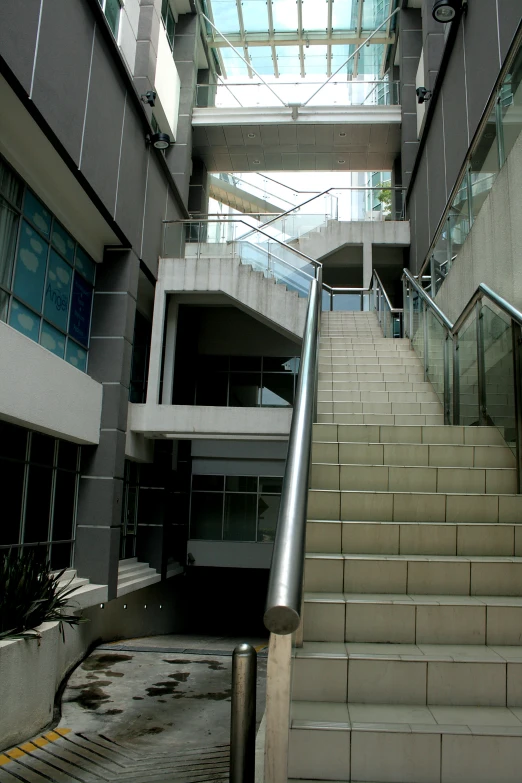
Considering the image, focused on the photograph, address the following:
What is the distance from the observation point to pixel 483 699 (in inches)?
112

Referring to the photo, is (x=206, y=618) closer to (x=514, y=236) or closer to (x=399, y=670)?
(x=514, y=236)

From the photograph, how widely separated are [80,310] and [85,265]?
0.88m

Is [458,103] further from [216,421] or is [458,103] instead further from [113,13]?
[113,13]

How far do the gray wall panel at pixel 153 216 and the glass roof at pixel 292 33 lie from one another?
10.0 meters

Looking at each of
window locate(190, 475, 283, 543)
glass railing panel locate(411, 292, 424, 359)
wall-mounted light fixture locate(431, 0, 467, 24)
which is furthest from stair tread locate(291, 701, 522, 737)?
window locate(190, 475, 283, 543)

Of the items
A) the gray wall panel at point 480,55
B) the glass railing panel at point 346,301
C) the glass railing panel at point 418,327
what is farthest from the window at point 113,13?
the glass railing panel at point 418,327

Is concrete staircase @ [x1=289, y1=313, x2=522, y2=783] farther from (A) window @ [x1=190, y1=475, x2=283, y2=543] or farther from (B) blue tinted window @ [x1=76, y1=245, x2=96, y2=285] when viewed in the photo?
(A) window @ [x1=190, y1=475, x2=283, y2=543]

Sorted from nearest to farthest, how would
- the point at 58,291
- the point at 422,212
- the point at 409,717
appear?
1. the point at 409,717
2. the point at 58,291
3. the point at 422,212

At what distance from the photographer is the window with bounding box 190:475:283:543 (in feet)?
61.0

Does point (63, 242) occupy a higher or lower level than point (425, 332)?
higher

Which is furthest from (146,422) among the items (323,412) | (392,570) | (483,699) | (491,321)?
(483,699)

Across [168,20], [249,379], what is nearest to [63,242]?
[249,379]

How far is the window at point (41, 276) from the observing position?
8.78 meters

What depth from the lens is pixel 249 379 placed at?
20.0 meters
